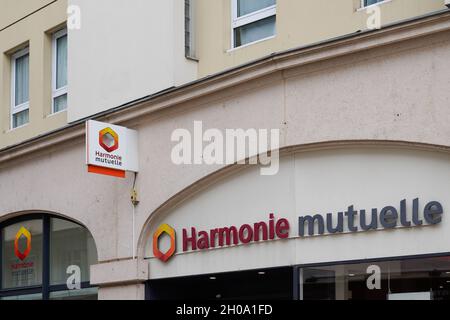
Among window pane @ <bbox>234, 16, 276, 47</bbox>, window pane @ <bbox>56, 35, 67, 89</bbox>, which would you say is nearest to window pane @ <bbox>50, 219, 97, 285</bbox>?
window pane @ <bbox>56, 35, 67, 89</bbox>

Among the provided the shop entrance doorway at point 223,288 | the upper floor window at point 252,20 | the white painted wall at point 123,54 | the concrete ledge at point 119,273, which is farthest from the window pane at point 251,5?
the concrete ledge at point 119,273

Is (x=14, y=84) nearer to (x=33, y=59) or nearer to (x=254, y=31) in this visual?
(x=33, y=59)

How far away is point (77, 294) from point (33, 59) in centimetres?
441

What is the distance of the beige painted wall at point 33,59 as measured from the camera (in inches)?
656

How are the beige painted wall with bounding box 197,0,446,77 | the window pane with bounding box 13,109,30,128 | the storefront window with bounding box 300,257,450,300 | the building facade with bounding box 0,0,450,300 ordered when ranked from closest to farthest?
the storefront window with bounding box 300,257,450,300 → the building facade with bounding box 0,0,450,300 → the beige painted wall with bounding box 197,0,446,77 → the window pane with bounding box 13,109,30,128

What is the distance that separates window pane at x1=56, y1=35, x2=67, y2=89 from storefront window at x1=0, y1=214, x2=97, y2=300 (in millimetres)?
2332

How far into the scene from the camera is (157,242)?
13734 mm

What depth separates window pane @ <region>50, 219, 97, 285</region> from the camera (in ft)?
50.0

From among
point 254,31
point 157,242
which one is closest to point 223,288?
point 157,242

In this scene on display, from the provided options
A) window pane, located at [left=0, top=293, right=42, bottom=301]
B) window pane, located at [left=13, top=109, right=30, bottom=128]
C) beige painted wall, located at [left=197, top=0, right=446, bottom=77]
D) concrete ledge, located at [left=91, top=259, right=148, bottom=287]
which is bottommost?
window pane, located at [left=0, top=293, right=42, bottom=301]

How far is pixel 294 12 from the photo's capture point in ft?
40.6

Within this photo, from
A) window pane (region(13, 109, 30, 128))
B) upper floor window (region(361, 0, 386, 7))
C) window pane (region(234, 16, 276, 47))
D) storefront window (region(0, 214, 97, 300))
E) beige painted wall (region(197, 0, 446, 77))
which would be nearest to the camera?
beige painted wall (region(197, 0, 446, 77))

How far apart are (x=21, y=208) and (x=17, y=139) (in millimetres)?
1375

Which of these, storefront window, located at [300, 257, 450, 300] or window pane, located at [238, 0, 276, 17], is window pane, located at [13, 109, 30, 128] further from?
storefront window, located at [300, 257, 450, 300]
